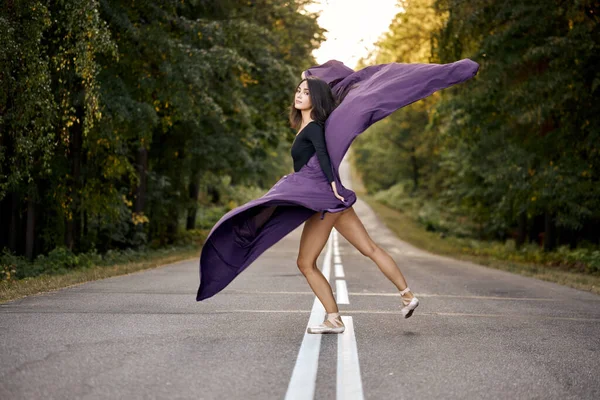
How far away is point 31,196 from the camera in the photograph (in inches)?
547

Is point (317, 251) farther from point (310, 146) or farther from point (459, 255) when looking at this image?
point (459, 255)

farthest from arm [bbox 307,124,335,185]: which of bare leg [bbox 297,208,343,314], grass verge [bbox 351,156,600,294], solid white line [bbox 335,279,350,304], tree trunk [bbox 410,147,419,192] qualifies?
tree trunk [bbox 410,147,419,192]

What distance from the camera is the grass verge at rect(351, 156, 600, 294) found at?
494 inches

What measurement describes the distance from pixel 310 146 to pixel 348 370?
2.05 m

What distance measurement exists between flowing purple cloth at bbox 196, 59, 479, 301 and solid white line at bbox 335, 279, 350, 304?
2436 millimetres

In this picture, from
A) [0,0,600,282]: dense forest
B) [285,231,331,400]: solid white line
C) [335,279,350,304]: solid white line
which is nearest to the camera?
[285,231,331,400]: solid white line

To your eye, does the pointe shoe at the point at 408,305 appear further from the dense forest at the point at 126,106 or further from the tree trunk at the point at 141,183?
the tree trunk at the point at 141,183

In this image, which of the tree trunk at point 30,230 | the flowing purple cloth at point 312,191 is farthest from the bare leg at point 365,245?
the tree trunk at point 30,230

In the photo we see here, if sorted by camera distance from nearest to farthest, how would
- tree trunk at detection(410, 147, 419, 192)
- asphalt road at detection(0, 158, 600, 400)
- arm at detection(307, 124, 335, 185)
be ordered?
asphalt road at detection(0, 158, 600, 400), arm at detection(307, 124, 335, 185), tree trunk at detection(410, 147, 419, 192)

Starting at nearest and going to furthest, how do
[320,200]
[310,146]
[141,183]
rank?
[320,200] → [310,146] → [141,183]

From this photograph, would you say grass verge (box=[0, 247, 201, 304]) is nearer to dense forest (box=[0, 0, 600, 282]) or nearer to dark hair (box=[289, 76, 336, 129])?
dense forest (box=[0, 0, 600, 282])

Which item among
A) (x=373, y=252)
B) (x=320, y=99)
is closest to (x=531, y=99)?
(x=373, y=252)

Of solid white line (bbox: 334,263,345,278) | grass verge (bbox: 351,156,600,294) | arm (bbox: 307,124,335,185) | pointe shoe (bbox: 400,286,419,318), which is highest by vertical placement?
arm (bbox: 307,124,335,185)

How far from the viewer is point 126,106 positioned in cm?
1326
